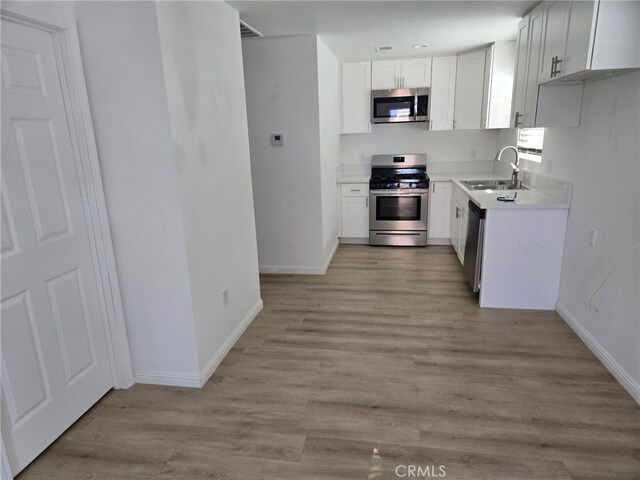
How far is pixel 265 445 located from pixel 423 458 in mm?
772

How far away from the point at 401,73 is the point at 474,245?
271 centimetres

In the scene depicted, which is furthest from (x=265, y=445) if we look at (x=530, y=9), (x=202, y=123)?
(x=530, y=9)

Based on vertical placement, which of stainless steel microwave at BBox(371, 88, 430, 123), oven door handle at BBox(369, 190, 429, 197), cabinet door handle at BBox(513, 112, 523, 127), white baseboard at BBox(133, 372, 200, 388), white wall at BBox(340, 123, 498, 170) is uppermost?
stainless steel microwave at BBox(371, 88, 430, 123)

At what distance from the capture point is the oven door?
17.4ft

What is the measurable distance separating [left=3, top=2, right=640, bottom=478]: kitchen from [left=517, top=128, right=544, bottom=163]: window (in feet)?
0.65

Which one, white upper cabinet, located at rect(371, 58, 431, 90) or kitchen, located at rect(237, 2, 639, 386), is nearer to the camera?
kitchen, located at rect(237, 2, 639, 386)

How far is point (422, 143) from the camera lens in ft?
19.2

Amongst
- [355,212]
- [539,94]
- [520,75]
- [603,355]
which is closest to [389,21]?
[520,75]

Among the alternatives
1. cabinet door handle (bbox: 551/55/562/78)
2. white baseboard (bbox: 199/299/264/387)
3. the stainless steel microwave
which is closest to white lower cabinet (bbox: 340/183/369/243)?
the stainless steel microwave

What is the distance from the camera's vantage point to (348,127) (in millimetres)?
5609

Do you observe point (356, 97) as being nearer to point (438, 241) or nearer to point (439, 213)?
point (439, 213)

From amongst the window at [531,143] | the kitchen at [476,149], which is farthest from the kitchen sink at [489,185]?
the window at [531,143]

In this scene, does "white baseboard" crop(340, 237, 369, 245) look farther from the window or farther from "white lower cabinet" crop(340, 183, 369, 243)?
the window
